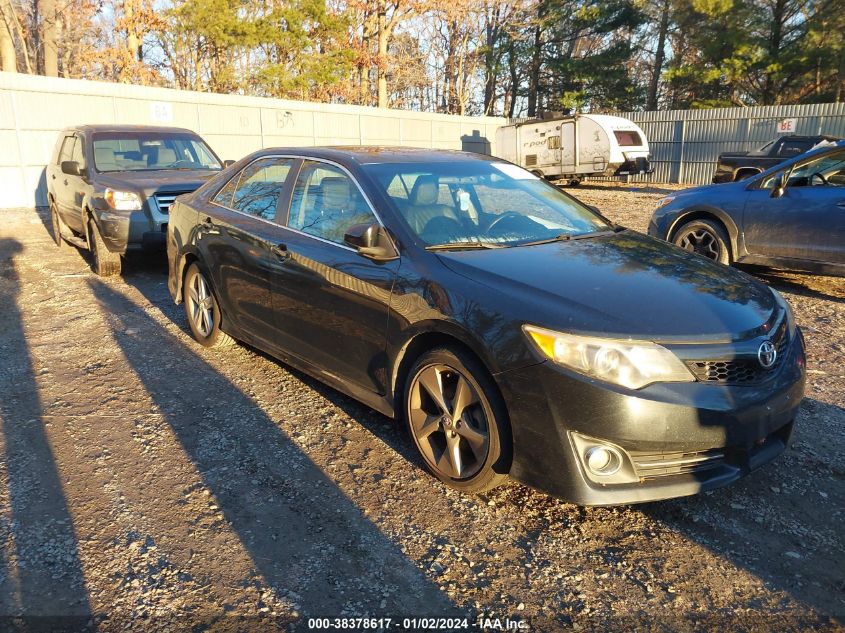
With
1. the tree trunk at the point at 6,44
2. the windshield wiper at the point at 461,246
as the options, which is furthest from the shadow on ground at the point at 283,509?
the tree trunk at the point at 6,44

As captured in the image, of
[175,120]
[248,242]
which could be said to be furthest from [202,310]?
[175,120]

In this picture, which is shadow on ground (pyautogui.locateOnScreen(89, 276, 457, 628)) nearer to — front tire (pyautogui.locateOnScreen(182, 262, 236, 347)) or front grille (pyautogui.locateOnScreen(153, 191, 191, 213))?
front tire (pyautogui.locateOnScreen(182, 262, 236, 347))

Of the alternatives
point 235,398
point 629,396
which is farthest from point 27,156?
point 629,396

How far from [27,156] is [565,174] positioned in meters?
15.6

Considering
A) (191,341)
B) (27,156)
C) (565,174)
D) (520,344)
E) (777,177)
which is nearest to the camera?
(520,344)

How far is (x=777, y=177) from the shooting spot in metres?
6.61

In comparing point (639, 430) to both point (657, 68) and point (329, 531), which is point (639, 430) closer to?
point (329, 531)

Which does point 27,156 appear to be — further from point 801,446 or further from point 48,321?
point 801,446

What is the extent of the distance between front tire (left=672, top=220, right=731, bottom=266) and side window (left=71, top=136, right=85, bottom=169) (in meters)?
7.46

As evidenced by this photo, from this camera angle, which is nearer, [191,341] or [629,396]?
[629,396]

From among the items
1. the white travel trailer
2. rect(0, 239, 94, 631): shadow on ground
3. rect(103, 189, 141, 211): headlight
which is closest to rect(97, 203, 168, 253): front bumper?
rect(103, 189, 141, 211): headlight

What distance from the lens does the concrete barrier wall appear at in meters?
14.6

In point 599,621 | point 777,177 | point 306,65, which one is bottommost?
point 599,621

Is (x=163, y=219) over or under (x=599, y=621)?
over
